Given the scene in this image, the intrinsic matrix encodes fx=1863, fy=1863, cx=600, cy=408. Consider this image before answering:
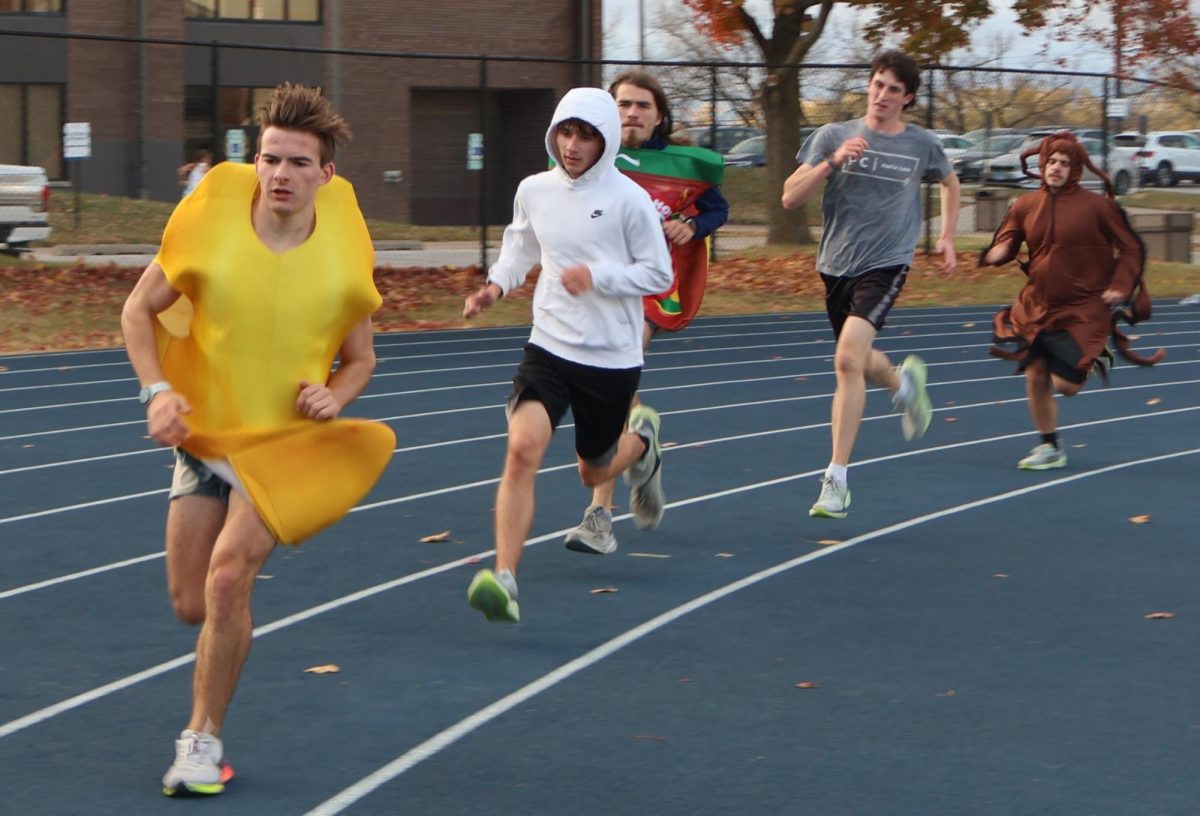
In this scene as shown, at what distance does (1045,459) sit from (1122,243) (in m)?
1.25

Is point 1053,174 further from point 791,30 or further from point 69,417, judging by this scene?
point 791,30

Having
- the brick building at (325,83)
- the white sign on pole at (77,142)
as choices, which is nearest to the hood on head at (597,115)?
the white sign on pole at (77,142)

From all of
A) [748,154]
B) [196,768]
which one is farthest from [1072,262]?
[748,154]

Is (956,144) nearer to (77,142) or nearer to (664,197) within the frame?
(77,142)

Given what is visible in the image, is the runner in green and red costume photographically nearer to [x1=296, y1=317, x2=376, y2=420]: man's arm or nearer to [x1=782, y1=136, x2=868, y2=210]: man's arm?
[x1=782, y1=136, x2=868, y2=210]: man's arm

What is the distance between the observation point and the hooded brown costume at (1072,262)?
9.87 meters

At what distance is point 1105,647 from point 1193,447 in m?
5.09

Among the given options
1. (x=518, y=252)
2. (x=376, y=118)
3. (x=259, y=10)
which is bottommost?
(x=518, y=252)

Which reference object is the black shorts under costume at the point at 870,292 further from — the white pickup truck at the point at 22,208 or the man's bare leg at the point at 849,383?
the white pickup truck at the point at 22,208

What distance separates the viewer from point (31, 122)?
121 ft

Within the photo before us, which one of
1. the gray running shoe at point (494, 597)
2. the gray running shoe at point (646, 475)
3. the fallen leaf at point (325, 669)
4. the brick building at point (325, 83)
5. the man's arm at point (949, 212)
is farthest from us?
the brick building at point (325, 83)

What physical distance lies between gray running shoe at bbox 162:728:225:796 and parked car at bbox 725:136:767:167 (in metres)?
28.0

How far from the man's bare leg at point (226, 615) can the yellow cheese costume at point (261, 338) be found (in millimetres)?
72

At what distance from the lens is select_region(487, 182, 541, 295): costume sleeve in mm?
6871
